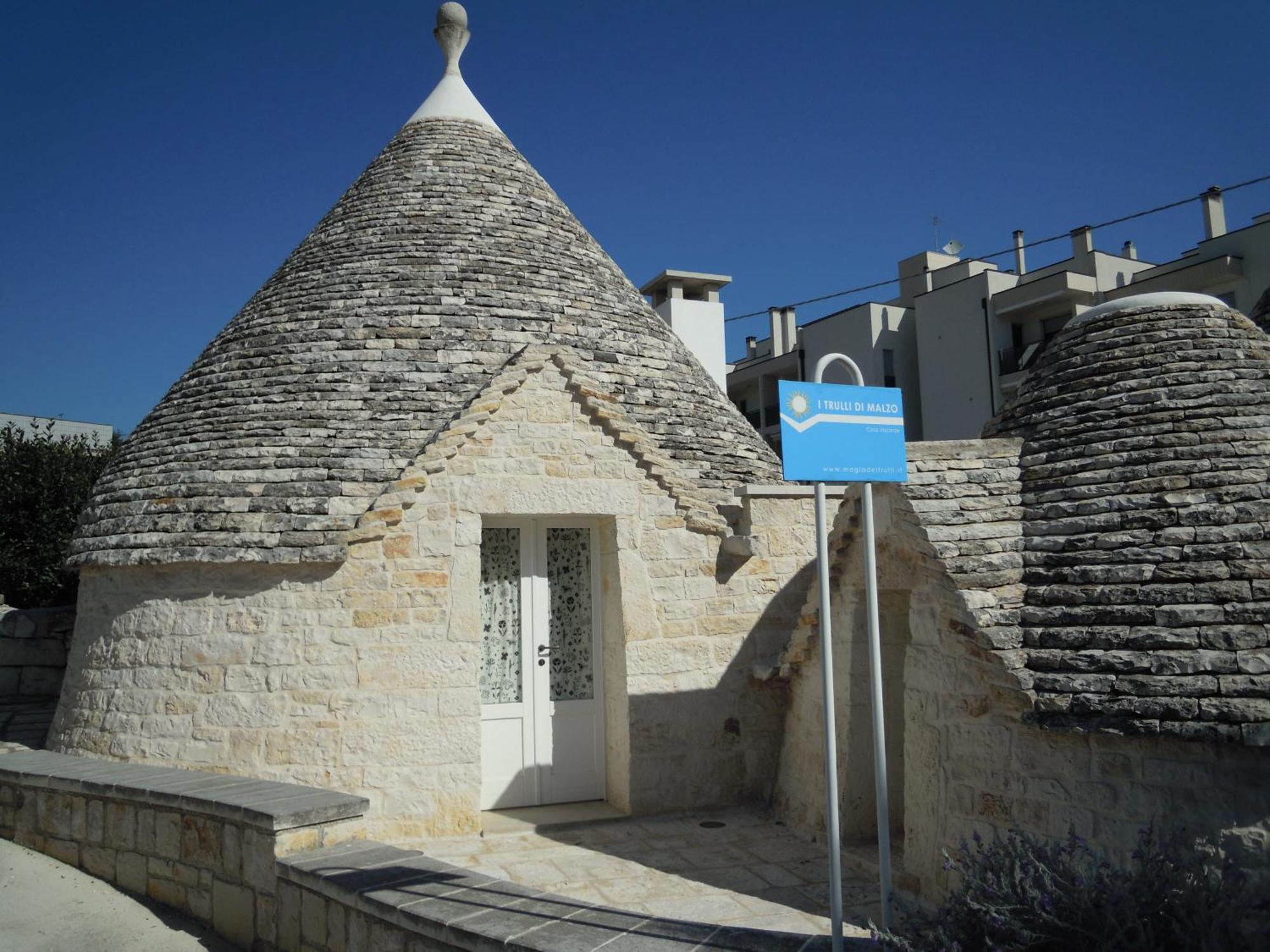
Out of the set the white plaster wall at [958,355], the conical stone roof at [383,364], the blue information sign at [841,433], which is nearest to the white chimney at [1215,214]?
the white plaster wall at [958,355]

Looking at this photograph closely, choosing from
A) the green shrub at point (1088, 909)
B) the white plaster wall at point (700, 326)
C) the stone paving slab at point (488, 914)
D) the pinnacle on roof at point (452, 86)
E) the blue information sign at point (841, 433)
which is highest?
the pinnacle on roof at point (452, 86)

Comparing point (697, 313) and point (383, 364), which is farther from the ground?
point (697, 313)

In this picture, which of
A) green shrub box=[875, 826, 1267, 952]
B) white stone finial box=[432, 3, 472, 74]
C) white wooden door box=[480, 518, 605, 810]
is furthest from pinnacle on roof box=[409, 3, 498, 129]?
green shrub box=[875, 826, 1267, 952]

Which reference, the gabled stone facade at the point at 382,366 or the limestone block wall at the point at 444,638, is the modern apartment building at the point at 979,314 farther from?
the limestone block wall at the point at 444,638

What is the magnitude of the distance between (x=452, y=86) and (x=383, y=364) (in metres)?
4.85

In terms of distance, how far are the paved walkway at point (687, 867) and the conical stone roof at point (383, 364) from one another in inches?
102

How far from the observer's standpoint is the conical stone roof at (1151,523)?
4676 millimetres

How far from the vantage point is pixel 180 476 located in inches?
310

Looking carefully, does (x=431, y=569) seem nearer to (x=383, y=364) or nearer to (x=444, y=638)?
(x=444, y=638)

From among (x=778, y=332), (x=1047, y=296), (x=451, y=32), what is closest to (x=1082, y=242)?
(x=1047, y=296)

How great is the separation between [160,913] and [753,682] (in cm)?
462

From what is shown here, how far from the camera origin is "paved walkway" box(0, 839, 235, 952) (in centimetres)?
558

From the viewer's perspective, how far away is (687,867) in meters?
6.39

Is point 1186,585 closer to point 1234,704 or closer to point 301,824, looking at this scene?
point 1234,704
